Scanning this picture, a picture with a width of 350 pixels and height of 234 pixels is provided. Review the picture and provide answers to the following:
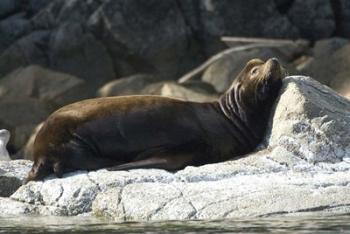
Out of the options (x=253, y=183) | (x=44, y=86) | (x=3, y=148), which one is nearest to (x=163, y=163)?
(x=253, y=183)

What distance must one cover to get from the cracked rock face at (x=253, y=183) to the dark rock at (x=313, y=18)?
1553 centimetres

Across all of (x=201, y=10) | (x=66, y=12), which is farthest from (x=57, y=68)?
(x=201, y=10)

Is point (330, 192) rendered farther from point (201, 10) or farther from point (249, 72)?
point (201, 10)

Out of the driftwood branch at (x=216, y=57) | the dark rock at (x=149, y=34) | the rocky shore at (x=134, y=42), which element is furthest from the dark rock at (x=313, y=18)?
the dark rock at (x=149, y=34)

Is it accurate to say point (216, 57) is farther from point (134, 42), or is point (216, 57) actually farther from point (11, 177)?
point (11, 177)

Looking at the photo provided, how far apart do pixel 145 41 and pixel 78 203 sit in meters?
17.7

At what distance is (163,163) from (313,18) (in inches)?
668

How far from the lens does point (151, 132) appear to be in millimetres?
11211

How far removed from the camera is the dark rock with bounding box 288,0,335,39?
27.0 meters

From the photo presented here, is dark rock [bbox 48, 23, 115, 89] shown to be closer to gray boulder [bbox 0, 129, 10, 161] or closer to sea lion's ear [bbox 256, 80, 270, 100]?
gray boulder [bbox 0, 129, 10, 161]

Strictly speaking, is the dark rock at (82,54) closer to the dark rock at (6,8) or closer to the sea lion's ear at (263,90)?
the dark rock at (6,8)

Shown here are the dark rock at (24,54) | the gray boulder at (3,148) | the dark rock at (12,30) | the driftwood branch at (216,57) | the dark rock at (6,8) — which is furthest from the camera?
the dark rock at (6,8)

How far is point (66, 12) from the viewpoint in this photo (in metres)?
28.2

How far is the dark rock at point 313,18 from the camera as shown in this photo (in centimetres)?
Result: 2700
